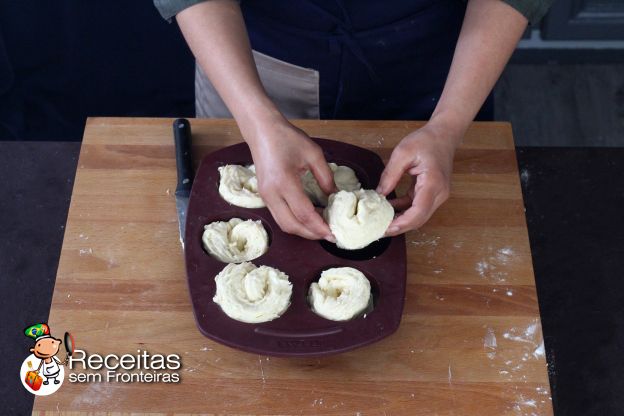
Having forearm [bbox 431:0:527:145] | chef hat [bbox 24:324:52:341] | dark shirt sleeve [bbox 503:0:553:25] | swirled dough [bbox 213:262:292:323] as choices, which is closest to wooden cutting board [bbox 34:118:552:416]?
chef hat [bbox 24:324:52:341]

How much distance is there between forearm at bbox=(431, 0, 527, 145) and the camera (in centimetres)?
154

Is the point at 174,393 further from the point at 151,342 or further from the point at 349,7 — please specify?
the point at 349,7

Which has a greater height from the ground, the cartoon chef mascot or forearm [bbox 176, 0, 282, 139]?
forearm [bbox 176, 0, 282, 139]

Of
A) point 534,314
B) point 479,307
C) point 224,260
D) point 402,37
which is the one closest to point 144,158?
point 224,260

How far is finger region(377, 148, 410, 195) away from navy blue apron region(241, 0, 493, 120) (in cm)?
46

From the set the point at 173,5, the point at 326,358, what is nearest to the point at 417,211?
the point at 326,358

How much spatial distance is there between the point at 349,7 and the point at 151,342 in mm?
903

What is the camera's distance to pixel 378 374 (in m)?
1.40

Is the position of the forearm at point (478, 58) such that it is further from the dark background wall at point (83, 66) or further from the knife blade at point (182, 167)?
the dark background wall at point (83, 66)

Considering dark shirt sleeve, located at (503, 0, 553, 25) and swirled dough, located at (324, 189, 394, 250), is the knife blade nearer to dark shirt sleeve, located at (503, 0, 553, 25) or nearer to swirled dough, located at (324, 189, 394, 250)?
swirled dough, located at (324, 189, 394, 250)

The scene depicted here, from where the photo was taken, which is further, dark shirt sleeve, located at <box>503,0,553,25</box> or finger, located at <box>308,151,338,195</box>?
dark shirt sleeve, located at <box>503,0,553,25</box>

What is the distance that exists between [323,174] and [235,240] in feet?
0.76

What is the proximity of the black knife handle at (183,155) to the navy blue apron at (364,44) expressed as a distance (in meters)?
0.31

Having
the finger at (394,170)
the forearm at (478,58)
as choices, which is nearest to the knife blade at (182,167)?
the finger at (394,170)
